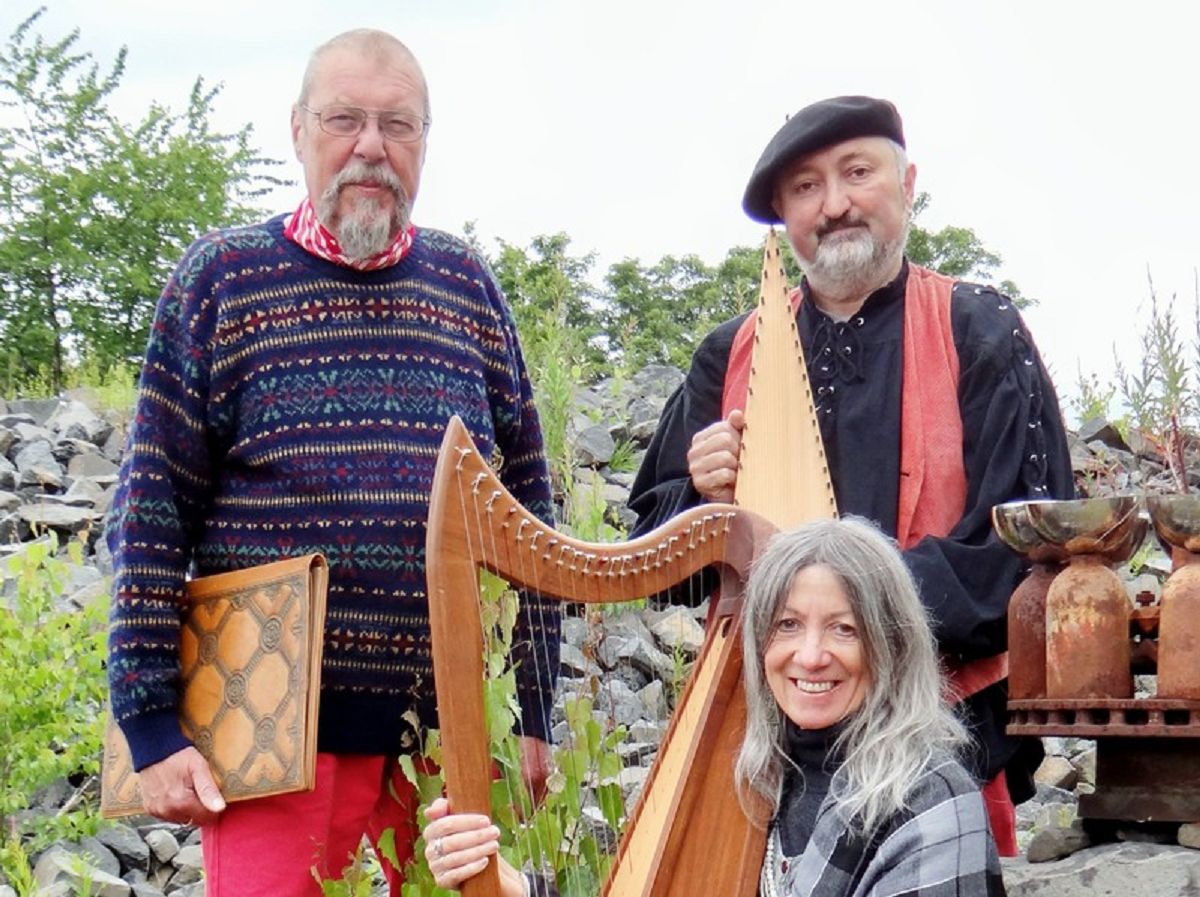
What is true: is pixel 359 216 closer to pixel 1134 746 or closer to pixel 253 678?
pixel 253 678

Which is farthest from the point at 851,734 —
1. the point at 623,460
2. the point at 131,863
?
the point at 623,460

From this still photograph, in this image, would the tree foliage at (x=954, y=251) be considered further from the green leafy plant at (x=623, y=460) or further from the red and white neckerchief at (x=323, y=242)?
the red and white neckerchief at (x=323, y=242)

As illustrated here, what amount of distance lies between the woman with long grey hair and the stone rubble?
274mm

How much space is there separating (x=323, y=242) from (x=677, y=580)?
28.5 inches

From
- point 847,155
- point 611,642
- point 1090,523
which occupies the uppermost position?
point 847,155

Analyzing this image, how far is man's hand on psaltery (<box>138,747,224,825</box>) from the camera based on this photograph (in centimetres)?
217

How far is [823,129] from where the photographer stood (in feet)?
7.84

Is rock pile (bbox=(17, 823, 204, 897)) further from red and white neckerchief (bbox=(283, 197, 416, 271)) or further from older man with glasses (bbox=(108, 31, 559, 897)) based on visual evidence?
red and white neckerchief (bbox=(283, 197, 416, 271))

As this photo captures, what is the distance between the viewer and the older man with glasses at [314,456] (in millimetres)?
2221

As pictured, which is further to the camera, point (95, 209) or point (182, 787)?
point (95, 209)

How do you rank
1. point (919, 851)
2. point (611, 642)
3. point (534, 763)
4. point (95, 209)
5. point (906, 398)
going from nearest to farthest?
point (919, 851) < point (906, 398) < point (534, 763) < point (611, 642) < point (95, 209)

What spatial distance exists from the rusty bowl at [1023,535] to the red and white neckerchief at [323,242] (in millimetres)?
936

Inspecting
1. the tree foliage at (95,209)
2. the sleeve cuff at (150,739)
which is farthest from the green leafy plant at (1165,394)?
the tree foliage at (95,209)

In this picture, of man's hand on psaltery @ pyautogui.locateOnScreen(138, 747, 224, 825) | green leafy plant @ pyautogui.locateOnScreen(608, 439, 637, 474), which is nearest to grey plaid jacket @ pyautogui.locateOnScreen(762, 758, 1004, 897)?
man's hand on psaltery @ pyautogui.locateOnScreen(138, 747, 224, 825)
